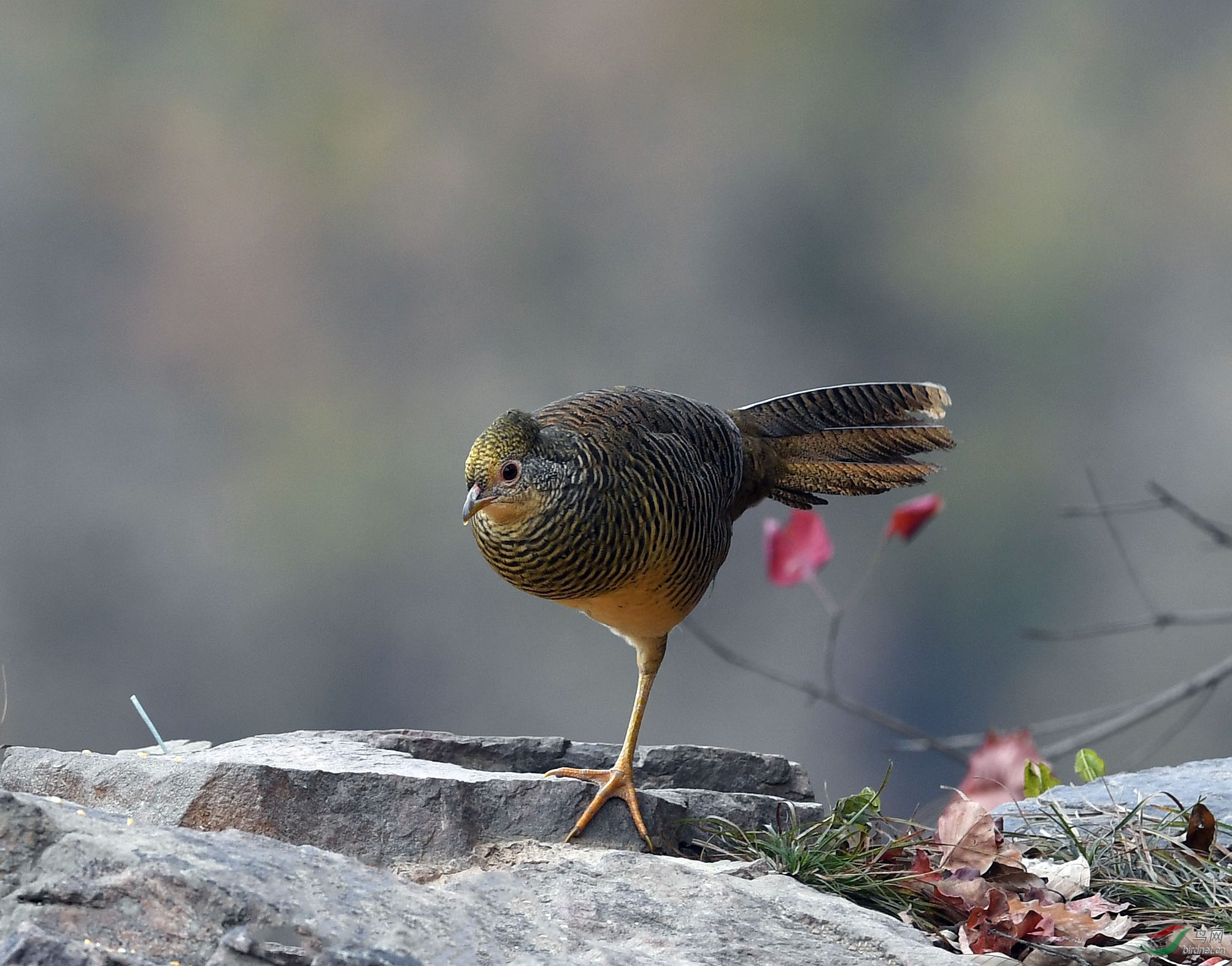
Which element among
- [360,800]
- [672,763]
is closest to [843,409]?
[672,763]

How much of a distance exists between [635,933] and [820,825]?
1.79 feet

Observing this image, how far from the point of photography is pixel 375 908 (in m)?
1.32

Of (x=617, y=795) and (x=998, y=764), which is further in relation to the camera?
(x=998, y=764)

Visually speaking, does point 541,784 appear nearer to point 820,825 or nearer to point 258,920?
point 820,825

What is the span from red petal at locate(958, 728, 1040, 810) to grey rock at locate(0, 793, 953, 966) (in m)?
1.59

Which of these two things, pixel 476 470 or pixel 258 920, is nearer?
pixel 258 920

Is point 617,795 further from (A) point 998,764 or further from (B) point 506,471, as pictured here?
(A) point 998,764

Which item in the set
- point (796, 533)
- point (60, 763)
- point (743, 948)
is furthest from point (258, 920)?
point (796, 533)

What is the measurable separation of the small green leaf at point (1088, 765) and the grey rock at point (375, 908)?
1.16m

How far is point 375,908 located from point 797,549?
217 centimetres

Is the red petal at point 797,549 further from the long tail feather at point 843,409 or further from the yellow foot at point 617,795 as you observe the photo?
the yellow foot at point 617,795

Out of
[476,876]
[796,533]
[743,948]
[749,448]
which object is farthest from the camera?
[796,533]

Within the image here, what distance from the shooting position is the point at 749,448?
251 cm

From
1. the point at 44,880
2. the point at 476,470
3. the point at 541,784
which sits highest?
the point at 476,470
